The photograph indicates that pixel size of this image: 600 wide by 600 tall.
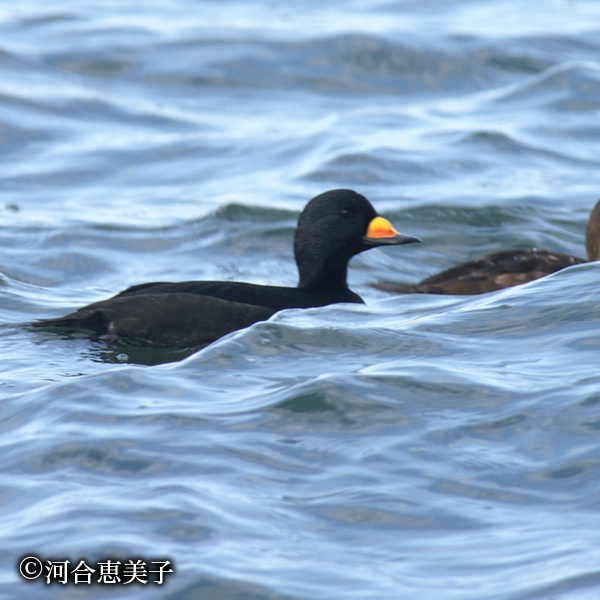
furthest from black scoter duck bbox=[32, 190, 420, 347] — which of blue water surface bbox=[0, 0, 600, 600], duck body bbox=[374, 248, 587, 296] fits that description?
duck body bbox=[374, 248, 587, 296]

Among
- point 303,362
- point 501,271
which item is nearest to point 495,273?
point 501,271

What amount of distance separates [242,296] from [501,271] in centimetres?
168

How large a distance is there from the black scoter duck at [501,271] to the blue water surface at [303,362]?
343 millimetres

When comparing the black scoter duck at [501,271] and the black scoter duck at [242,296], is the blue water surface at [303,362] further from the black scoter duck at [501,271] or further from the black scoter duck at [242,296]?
the black scoter duck at [501,271]

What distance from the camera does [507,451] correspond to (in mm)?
3719

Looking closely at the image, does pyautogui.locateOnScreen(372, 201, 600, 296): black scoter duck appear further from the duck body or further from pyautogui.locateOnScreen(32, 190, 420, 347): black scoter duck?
pyautogui.locateOnScreen(32, 190, 420, 347): black scoter duck

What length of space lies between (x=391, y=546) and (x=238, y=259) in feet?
17.8

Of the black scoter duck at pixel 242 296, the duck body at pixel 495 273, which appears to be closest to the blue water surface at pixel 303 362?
the black scoter duck at pixel 242 296

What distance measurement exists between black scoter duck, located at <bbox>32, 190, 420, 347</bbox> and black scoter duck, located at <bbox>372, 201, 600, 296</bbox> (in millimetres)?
420

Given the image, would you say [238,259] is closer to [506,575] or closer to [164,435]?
[164,435]

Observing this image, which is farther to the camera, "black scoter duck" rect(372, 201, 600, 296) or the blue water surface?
"black scoter duck" rect(372, 201, 600, 296)

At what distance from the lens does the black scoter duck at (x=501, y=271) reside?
20.9ft

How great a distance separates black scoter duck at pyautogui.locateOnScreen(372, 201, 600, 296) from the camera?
6.38 meters

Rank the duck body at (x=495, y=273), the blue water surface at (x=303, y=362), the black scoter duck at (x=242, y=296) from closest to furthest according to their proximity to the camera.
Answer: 1. the blue water surface at (x=303, y=362)
2. the black scoter duck at (x=242, y=296)
3. the duck body at (x=495, y=273)
